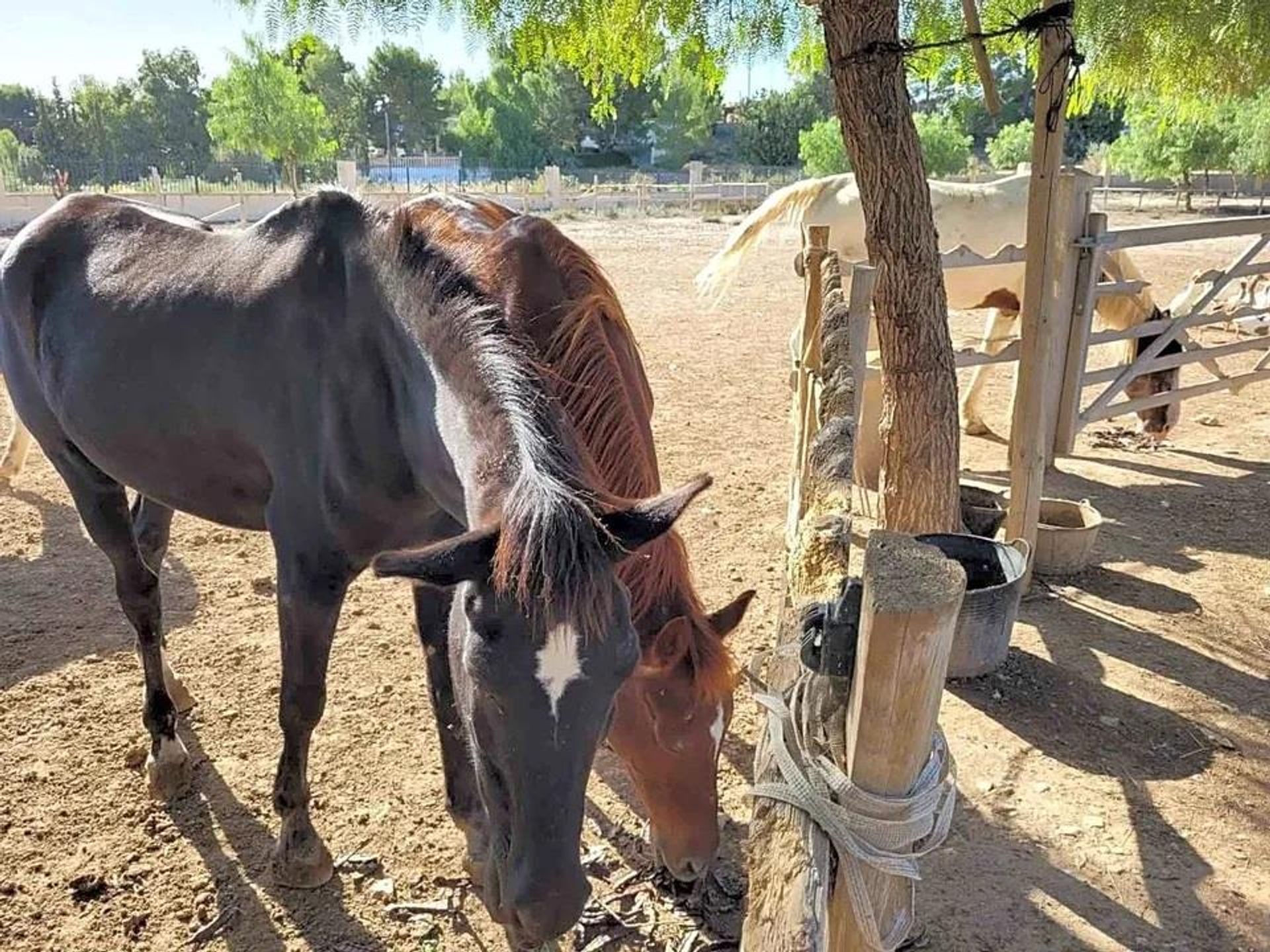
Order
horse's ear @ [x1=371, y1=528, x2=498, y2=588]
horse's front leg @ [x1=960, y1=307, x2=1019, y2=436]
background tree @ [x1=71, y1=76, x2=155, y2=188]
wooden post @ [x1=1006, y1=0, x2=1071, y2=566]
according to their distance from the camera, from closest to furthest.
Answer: horse's ear @ [x1=371, y1=528, x2=498, y2=588]
wooden post @ [x1=1006, y1=0, x2=1071, y2=566]
horse's front leg @ [x1=960, y1=307, x2=1019, y2=436]
background tree @ [x1=71, y1=76, x2=155, y2=188]

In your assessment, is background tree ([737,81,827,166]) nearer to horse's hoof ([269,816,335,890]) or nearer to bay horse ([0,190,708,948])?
bay horse ([0,190,708,948])

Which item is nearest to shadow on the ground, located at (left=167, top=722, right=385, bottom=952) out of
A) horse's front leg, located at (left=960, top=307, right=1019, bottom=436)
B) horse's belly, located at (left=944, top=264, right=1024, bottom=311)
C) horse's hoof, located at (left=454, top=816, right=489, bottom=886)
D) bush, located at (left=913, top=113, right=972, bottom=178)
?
horse's hoof, located at (left=454, top=816, right=489, bottom=886)

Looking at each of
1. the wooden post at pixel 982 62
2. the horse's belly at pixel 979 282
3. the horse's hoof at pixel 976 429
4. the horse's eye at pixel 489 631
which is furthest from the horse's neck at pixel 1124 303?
the horse's eye at pixel 489 631

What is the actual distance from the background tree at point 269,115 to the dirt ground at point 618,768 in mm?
32169

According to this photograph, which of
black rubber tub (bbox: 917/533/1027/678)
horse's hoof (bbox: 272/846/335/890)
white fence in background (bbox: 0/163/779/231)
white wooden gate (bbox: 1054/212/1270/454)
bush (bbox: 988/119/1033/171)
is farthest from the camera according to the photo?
bush (bbox: 988/119/1033/171)

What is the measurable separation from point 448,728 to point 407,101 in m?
67.8

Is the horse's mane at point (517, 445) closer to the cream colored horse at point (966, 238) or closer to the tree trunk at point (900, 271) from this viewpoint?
the tree trunk at point (900, 271)

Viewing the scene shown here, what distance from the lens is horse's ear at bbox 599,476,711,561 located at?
155cm

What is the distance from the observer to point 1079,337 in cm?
522

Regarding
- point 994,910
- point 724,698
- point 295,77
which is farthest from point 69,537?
point 295,77

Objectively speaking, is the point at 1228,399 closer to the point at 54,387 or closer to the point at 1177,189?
the point at 54,387

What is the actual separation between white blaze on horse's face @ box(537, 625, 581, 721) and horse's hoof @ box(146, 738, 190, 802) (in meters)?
2.33

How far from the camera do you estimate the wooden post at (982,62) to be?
161 inches

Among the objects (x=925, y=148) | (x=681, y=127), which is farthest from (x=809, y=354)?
(x=681, y=127)
